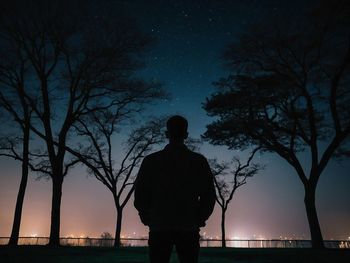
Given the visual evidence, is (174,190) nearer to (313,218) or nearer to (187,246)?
(187,246)

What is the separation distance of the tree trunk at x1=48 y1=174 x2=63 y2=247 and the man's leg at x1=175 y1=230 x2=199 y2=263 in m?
16.6

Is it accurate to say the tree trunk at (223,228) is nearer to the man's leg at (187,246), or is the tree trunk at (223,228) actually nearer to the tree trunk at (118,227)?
the tree trunk at (118,227)

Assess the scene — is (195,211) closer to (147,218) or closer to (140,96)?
(147,218)

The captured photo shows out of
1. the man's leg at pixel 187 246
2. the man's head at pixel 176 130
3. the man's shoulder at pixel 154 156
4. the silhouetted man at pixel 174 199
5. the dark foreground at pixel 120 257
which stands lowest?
A: the dark foreground at pixel 120 257

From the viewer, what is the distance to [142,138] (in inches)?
1178

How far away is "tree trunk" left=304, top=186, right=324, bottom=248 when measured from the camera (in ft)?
62.9

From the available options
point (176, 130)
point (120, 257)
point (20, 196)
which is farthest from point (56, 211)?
point (176, 130)

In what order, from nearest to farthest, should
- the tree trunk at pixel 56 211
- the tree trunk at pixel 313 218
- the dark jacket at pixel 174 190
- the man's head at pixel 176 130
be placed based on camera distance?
the dark jacket at pixel 174 190
the man's head at pixel 176 130
the tree trunk at pixel 56 211
the tree trunk at pixel 313 218

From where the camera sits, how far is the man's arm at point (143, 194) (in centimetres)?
317

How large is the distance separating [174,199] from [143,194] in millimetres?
302

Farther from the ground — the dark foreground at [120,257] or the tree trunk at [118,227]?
the tree trunk at [118,227]

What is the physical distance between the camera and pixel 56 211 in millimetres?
18688

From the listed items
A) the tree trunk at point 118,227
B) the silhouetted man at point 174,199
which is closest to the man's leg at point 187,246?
the silhouetted man at point 174,199

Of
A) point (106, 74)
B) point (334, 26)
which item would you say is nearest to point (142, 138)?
point (106, 74)
